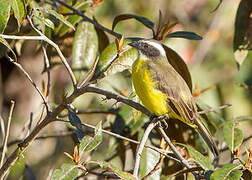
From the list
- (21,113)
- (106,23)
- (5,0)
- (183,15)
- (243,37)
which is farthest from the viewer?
(183,15)

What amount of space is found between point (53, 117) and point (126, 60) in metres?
0.73

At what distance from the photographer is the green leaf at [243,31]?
10.4 feet

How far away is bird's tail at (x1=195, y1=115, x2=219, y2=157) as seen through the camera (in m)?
2.99

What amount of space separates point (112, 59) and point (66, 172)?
3.28ft

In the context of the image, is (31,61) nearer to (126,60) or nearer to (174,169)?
(126,60)

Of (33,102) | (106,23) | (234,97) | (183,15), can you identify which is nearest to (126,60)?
(33,102)

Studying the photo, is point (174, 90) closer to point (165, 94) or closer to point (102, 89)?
point (165, 94)

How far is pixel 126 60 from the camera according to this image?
2879 millimetres

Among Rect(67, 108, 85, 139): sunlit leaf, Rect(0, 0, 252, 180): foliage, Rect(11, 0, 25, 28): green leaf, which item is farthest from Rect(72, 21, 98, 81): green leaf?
Rect(11, 0, 25, 28): green leaf

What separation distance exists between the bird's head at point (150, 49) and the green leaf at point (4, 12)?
123 cm

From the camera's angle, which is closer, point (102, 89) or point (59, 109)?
point (102, 89)

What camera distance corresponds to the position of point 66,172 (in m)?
1.95

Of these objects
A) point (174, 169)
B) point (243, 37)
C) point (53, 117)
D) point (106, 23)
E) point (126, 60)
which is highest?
point (106, 23)

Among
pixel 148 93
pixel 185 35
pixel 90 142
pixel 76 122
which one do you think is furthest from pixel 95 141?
pixel 185 35
